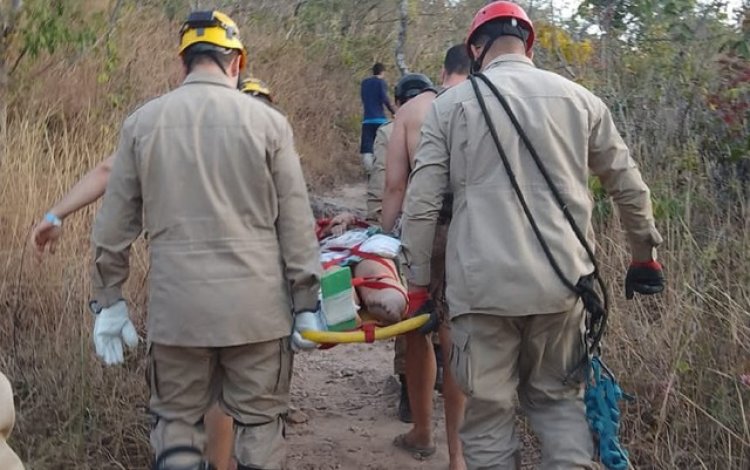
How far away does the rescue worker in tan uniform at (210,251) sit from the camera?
3.07 meters

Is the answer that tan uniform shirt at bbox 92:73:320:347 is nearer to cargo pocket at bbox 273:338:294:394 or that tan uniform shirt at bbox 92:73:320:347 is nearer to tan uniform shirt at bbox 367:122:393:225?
cargo pocket at bbox 273:338:294:394

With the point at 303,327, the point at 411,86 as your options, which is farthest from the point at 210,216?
the point at 411,86

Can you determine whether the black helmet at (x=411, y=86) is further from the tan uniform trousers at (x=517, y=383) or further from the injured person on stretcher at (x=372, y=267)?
the tan uniform trousers at (x=517, y=383)

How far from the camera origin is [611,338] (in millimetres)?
4316

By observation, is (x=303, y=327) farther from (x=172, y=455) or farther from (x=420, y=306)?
(x=172, y=455)

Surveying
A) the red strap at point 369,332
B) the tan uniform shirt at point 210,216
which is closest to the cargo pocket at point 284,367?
the tan uniform shirt at point 210,216

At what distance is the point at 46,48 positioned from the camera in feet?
20.0

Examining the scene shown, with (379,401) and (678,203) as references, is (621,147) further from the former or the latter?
(379,401)

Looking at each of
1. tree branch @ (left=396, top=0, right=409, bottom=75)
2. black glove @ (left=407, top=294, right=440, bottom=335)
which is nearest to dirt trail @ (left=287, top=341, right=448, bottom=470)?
black glove @ (left=407, top=294, right=440, bottom=335)

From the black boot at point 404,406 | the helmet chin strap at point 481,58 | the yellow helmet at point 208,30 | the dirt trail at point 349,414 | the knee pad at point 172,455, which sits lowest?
the dirt trail at point 349,414

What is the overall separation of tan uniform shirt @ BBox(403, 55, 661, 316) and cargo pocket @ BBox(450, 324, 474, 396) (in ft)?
0.31

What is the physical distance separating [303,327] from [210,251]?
1.46 ft

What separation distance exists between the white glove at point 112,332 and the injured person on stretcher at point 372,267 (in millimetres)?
920

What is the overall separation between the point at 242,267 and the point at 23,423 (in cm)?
158
